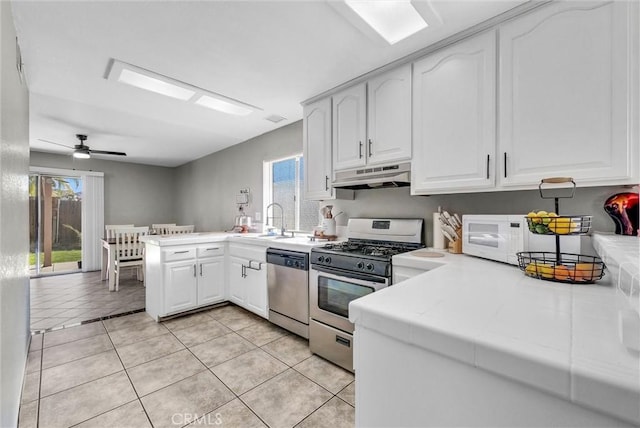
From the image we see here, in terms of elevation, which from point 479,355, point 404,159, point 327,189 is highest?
point 404,159

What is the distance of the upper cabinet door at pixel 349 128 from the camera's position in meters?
2.33

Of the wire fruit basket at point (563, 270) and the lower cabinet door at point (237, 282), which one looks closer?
the wire fruit basket at point (563, 270)

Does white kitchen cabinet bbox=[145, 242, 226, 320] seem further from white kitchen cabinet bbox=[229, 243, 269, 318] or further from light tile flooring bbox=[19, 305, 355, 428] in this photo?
light tile flooring bbox=[19, 305, 355, 428]

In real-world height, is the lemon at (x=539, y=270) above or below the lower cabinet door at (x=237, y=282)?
above

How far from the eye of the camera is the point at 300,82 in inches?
96.7

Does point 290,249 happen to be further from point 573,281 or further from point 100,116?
point 100,116

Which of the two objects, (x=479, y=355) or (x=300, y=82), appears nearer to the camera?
(x=479, y=355)

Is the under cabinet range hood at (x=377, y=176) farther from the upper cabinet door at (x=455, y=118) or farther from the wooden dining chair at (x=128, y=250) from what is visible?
the wooden dining chair at (x=128, y=250)

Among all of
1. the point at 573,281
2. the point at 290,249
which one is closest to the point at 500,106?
the point at 573,281

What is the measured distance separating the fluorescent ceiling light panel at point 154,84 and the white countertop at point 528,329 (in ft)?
8.91

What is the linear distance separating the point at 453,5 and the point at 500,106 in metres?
0.65

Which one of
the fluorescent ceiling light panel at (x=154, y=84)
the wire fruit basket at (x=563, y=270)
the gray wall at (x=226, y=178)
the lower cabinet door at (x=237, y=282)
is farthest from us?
the gray wall at (x=226, y=178)

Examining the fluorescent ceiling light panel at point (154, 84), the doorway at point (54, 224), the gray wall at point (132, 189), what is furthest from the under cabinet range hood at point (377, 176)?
the doorway at point (54, 224)

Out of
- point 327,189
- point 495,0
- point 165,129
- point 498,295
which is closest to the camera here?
point 498,295
